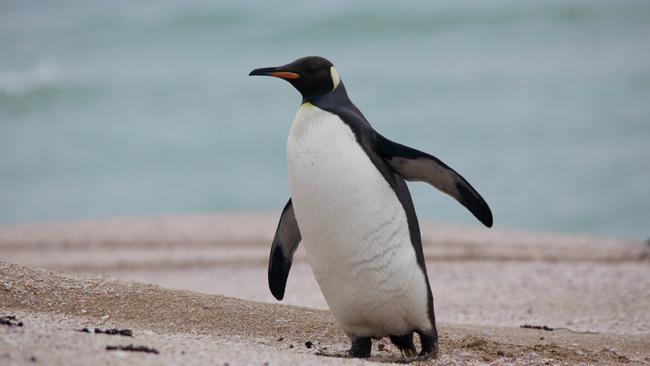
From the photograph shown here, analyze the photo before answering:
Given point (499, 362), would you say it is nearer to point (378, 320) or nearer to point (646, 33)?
point (378, 320)

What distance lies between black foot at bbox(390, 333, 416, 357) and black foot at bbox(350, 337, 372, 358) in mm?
137

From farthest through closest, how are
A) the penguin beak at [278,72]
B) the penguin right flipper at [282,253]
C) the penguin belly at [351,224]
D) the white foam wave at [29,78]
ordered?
the white foam wave at [29,78]
the penguin right flipper at [282,253]
the penguin beak at [278,72]
the penguin belly at [351,224]

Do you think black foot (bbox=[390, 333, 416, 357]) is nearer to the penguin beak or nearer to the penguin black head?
the penguin black head

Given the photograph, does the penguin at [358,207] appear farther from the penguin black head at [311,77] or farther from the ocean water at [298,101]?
the ocean water at [298,101]

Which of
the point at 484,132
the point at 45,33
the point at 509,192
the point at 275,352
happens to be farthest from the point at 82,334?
the point at 45,33

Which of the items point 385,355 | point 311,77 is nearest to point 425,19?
point 385,355

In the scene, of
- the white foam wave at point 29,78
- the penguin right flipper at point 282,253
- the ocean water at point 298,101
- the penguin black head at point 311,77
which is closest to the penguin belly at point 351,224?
the penguin black head at point 311,77

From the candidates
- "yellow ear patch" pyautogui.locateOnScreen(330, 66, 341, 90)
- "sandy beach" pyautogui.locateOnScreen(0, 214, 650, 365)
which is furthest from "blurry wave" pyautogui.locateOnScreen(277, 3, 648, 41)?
"yellow ear patch" pyautogui.locateOnScreen(330, 66, 341, 90)

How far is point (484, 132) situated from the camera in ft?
77.5

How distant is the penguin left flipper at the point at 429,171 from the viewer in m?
4.67

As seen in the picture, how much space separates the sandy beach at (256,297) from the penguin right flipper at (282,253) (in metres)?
0.30

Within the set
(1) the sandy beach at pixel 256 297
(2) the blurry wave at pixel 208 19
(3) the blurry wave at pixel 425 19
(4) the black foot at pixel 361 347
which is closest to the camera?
(1) the sandy beach at pixel 256 297

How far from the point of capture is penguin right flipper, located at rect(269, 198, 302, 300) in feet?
17.6

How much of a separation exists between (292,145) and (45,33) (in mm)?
37907
